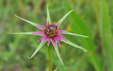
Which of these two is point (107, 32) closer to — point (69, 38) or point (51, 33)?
point (69, 38)

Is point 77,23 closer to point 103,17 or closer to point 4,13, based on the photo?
point 103,17

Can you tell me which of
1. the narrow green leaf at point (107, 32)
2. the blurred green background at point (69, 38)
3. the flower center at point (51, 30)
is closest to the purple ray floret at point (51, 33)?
the flower center at point (51, 30)

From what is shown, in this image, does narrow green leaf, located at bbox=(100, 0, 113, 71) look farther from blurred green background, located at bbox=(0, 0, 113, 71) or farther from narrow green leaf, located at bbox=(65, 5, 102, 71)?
narrow green leaf, located at bbox=(65, 5, 102, 71)

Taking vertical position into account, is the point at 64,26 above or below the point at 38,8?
below

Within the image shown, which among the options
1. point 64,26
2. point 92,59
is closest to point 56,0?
point 64,26

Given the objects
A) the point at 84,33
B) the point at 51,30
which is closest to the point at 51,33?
the point at 51,30

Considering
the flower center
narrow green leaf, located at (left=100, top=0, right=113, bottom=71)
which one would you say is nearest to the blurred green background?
narrow green leaf, located at (left=100, top=0, right=113, bottom=71)
